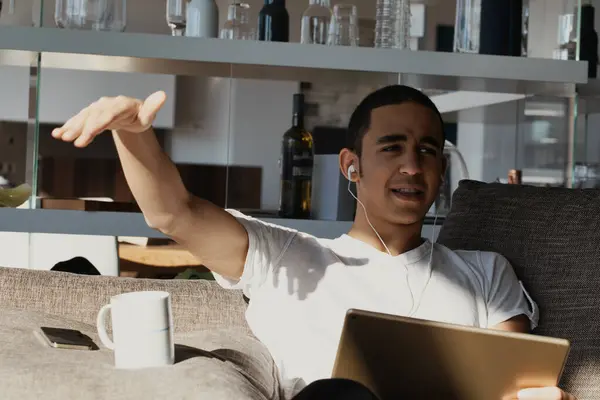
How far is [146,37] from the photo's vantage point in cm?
275

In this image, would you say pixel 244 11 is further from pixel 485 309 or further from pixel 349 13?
pixel 485 309

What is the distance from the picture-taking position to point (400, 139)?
2031 millimetres

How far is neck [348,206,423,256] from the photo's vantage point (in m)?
2.02

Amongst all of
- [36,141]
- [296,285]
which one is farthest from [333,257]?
[36,141]

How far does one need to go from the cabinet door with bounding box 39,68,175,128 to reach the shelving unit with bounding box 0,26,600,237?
2.34 m

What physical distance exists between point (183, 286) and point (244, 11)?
1.20m

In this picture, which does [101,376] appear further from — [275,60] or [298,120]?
[298,120]

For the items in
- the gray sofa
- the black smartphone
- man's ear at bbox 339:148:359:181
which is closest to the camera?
the black smartphone

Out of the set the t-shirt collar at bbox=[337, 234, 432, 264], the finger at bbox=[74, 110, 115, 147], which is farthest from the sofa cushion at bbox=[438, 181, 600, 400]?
the finger at bbox=[74, 110, 115, 147]

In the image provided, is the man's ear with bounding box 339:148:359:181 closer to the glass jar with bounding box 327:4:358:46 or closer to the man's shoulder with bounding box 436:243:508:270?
the man's shoulder with bounding box 436:243:508:270

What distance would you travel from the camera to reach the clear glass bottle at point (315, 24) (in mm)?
2953

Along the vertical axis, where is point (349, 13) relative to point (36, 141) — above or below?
above

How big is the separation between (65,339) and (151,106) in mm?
405

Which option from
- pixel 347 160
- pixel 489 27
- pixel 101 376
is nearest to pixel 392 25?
pixel 489 27
